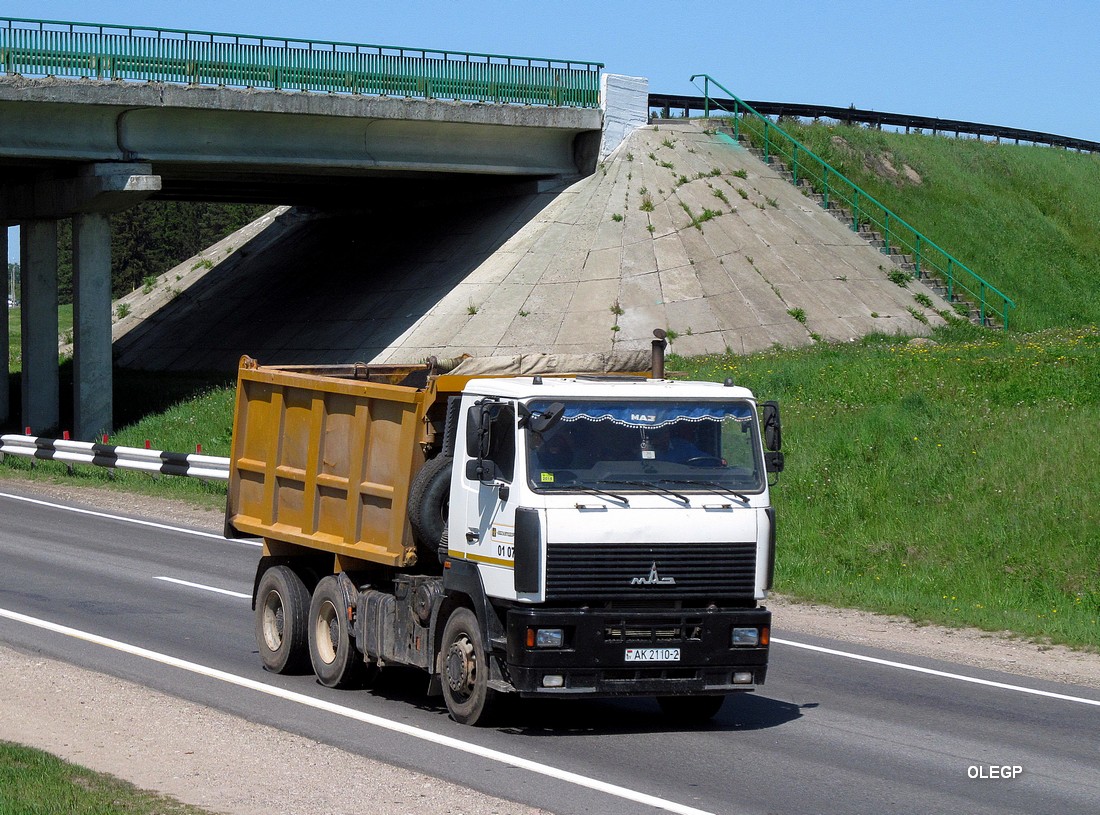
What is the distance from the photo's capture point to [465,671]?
32.8 feet

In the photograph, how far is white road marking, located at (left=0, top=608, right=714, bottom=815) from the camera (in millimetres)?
8289

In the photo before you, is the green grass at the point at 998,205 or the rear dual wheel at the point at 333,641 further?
the green grass at the point at 998,205

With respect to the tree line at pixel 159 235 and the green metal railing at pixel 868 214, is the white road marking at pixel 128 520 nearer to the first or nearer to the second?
the green metal railing at pixel 868 214

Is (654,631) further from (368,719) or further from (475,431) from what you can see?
(368,719)

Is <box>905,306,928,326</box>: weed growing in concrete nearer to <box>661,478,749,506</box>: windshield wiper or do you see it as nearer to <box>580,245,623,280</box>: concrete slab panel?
<box>580,245,623,280</box>: concrete slab panel

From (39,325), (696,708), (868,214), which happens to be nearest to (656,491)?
(696,708)

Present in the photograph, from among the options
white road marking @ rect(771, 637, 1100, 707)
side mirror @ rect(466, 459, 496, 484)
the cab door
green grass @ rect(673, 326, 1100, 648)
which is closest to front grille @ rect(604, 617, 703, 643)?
the cab door

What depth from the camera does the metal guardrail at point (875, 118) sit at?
4438 cm

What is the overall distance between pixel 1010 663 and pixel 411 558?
19.5 ft

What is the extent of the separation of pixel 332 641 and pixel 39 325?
2686 cm

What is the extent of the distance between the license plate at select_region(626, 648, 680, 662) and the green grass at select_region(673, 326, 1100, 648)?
6151 millimetres

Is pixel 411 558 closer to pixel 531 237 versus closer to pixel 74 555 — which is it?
pixel 74 555

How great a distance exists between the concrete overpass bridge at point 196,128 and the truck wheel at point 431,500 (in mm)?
23278

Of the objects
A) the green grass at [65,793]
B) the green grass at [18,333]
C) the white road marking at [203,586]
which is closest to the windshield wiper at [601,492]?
the green grass at [65,793]
